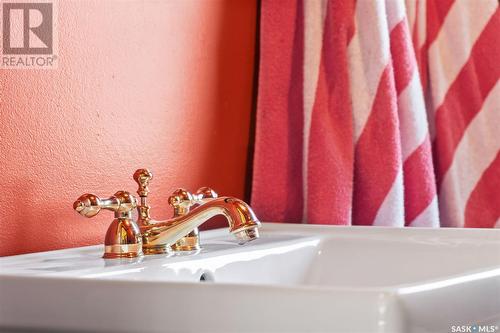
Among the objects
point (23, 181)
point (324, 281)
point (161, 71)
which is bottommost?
point (324, 281)

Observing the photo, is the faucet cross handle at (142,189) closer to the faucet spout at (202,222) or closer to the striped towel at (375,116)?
the faucet spout at (202,222)

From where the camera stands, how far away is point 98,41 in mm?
1004

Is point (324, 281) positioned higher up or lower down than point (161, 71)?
lower down

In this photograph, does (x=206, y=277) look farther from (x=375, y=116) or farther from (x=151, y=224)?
(x=375, y=116)

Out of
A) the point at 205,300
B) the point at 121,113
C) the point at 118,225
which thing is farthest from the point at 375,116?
the point at 205,300

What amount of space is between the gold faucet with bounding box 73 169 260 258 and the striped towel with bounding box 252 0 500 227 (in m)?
0.35

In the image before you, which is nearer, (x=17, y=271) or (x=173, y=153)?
(x=17, y=271)

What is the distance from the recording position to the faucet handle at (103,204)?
0.87m

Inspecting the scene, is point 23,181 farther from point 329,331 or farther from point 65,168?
point 329,331

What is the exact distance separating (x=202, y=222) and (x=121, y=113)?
0.70 ft

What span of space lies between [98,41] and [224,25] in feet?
1.05

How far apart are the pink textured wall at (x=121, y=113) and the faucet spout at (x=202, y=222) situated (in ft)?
0.33

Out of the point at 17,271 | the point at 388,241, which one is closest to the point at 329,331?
the point at 17,271

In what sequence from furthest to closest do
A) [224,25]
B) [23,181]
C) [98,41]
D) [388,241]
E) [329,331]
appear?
[224,25] < [388,241] < [98,41] < [23,181] < [329,331]
